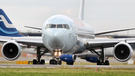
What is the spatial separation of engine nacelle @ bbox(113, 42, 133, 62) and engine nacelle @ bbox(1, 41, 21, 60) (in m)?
7.96

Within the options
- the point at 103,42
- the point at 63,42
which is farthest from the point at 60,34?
the point at 103,42

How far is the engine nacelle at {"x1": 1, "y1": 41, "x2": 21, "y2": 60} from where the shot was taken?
91.7ft

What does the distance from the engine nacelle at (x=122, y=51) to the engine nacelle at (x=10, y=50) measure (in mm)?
7963

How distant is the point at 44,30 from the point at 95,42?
19.6 feet

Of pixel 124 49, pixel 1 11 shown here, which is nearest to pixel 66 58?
pixel 1 11

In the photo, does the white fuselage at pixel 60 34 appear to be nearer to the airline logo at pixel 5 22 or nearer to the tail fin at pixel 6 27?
the airline logo at pixel 5 22

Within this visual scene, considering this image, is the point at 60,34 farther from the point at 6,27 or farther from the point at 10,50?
the point at 6,27

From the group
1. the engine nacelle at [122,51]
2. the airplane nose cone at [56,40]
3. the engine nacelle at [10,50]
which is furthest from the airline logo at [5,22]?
the engine nacelle at [122,51]

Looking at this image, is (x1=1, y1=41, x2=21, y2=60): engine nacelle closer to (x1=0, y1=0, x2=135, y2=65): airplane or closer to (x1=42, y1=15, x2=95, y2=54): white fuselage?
(x1=0, y1=0, x2=135, y2=65): airplane

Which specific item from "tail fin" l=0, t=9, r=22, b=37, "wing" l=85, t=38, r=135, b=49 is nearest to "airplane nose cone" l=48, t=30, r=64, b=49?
"wing" l=85, t=38, r=135, b=49

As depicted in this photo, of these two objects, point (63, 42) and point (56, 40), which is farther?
point (63, 42)

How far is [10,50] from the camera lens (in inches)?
1115

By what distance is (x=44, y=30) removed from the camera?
85.9 feet

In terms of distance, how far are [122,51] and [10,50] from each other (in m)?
9.27
